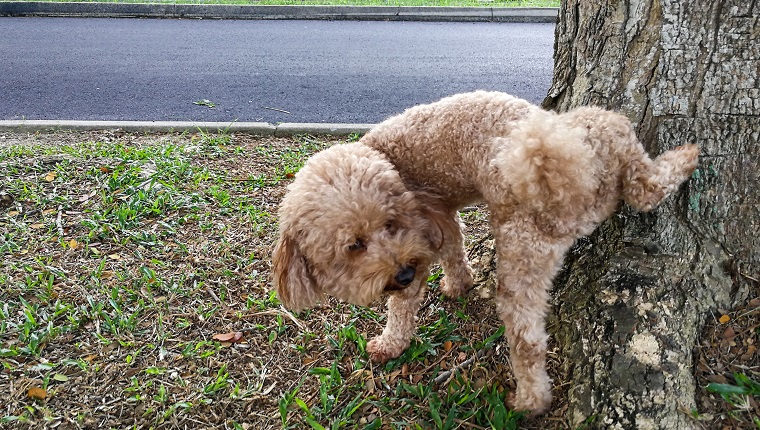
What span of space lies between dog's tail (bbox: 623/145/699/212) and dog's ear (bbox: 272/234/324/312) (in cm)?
131

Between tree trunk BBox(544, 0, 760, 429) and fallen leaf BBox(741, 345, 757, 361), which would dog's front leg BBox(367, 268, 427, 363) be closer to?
tree trunk BBox(544, 0, 760, 429)

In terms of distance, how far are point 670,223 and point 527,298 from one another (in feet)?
2.26

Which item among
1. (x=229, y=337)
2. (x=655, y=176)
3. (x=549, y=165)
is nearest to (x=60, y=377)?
(x=229, y=337)

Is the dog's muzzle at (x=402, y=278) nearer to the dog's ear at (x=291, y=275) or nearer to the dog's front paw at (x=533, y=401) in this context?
the dog's ear at (x=291, y=275)

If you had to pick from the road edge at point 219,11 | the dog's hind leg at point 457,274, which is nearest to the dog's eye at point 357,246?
the dog's hind leg at point 457,274

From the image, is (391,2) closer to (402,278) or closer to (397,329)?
(397,329)

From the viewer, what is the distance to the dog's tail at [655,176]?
196 centimetres

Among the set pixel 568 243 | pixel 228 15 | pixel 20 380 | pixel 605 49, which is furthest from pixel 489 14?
pixel 20 380

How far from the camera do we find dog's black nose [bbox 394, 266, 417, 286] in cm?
218

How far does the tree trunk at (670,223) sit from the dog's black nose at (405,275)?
2.54ft

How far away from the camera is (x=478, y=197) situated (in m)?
2.47

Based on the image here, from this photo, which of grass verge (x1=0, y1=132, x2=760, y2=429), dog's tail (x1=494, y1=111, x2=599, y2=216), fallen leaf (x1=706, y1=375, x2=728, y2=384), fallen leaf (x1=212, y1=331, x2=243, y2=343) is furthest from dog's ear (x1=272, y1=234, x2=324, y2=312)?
fallen leaf (x1=706, y1=375, x2=728, y2=384)

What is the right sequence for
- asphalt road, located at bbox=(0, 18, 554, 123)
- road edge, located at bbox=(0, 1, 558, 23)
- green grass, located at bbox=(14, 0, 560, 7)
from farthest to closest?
green grass, located at bbox=(14, 0, 560, 7) < road edge, located at bbox=(0, 1, 558, 23) < asphalt road, located at bbox=(0, 18, 554, 123)

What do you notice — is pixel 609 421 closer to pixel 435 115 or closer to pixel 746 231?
pixel 746 231
